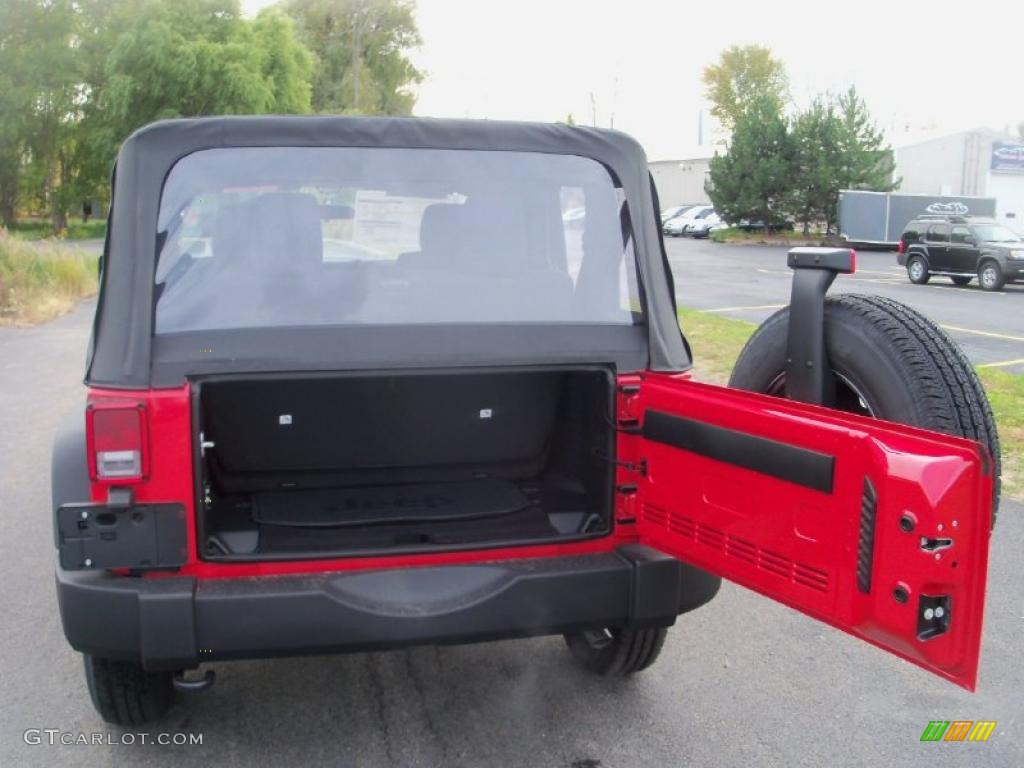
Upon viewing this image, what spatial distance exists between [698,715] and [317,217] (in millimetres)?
2179

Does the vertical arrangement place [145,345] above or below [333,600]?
above

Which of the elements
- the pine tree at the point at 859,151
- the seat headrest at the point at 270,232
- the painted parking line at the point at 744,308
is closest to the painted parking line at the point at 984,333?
the painted parking line at the point at 744,308

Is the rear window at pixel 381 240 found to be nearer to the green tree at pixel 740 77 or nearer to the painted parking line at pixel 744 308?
the painted parking line at pixel 744 308

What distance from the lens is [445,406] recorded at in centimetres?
386

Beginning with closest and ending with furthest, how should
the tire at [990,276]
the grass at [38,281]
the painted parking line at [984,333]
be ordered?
the painted parking line at [984,333] → the grass at [38,281] → the tire at [990,276]

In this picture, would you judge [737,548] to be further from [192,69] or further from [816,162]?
[192,69]

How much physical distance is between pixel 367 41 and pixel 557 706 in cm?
5857

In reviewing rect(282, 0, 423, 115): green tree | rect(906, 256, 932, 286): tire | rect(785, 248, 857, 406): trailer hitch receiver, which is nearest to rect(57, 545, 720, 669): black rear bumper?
rect(785, 248, 857, 406): trailer hitch receiver

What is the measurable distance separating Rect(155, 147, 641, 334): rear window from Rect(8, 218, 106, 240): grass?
149 ft

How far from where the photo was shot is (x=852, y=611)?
239cm

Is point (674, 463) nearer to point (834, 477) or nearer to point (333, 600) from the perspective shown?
point (834, 477)

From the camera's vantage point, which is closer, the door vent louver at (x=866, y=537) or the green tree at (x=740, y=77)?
the door vent louver at (x=866, y=537)

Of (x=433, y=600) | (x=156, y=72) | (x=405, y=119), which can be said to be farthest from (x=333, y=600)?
(x=156, y=72)

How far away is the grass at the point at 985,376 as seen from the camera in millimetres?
6828
